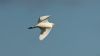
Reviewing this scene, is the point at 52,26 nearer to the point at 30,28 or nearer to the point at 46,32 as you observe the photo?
the point at 46,32

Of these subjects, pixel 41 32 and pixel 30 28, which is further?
pixel 41 32

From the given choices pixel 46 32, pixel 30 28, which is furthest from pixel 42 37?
pixel 30 28

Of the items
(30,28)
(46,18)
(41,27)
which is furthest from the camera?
(46,18)

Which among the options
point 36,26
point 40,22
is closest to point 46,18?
point 40,22

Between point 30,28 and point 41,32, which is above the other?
point 30,28

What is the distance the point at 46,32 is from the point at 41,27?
52.1 inches

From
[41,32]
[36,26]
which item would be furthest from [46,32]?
[36,26]

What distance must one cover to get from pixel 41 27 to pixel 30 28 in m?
2.46

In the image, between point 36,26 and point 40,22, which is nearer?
point 36,26

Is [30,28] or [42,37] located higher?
[30,28]

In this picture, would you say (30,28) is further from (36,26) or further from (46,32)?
(46,32)

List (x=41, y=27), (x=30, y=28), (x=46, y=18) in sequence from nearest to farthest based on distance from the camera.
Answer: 1. (x=30, y=28)
2. (x=41, y=27)
3. (x=46, y=18)

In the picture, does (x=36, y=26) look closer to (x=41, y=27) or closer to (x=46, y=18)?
(x=41, y=27)

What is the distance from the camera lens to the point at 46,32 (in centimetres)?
2861
